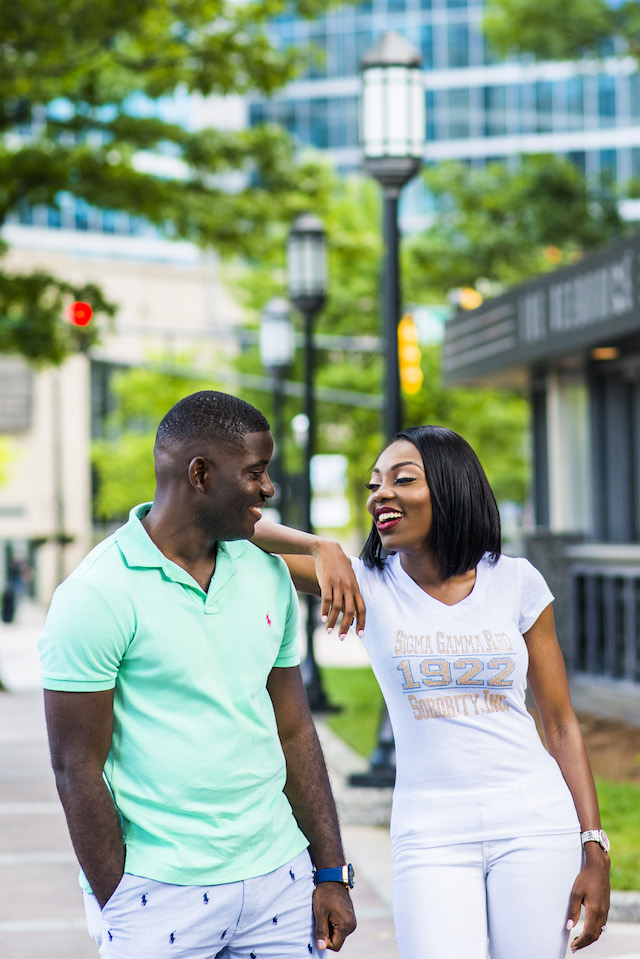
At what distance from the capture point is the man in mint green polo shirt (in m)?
2.38

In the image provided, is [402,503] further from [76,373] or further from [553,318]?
[76,373]

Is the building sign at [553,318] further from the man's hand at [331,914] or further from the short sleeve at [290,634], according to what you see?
the man's hand at [331,914]

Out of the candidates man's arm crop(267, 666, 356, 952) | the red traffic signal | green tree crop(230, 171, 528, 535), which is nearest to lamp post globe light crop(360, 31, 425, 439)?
man's arm crop(267, 666, 356, 952)

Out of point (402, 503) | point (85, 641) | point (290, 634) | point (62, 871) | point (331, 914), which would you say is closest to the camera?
point (85, 641)

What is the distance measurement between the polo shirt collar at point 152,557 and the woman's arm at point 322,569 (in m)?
0.33

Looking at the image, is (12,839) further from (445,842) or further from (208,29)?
(208,29)

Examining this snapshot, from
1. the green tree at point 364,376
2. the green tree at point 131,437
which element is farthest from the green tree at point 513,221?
the green tree at point 131,437

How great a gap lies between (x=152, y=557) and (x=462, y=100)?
66.1m

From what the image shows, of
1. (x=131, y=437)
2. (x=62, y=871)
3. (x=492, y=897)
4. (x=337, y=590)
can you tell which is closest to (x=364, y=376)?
(x=131, y=437)

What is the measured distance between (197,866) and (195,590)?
0.50m

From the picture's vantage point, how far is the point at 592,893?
9.45 ft

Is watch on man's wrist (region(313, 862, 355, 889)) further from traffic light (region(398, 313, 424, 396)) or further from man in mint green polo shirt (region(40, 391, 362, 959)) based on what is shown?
traffic light (region(398, 313, 424, 396))

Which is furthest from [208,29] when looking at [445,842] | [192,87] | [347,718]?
[445,842]

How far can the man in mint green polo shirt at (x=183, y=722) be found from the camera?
7.82 ft
